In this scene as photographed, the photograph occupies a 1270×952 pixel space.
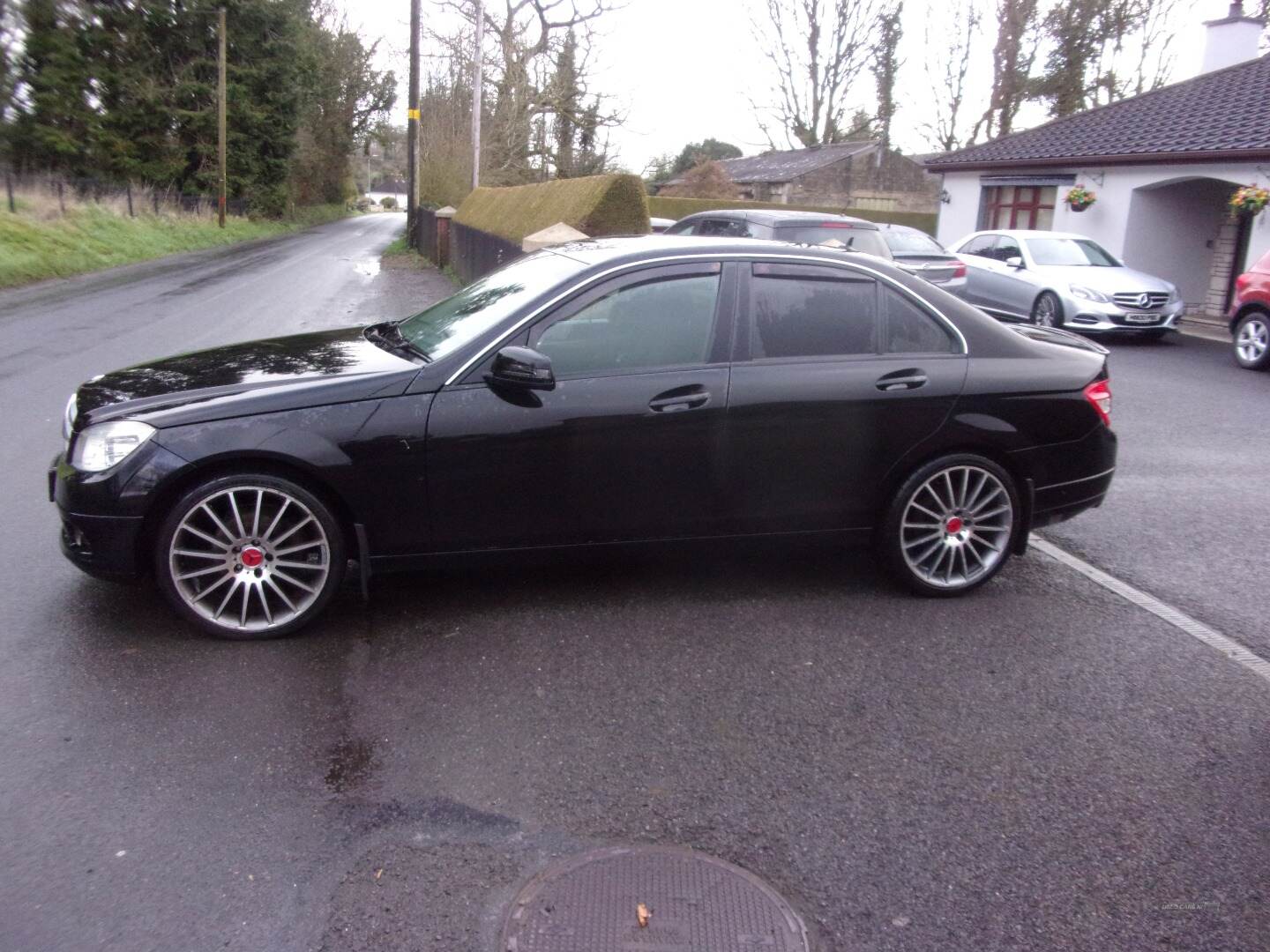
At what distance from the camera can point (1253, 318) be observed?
45.0ft

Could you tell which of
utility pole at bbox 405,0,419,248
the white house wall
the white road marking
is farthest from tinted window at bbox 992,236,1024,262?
utility pole at bbox 405,0,419,248

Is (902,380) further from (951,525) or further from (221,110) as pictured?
(221,110)

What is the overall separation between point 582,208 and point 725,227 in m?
1.83

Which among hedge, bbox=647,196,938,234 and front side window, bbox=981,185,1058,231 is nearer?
front side window, bbox=981,185,1058,231

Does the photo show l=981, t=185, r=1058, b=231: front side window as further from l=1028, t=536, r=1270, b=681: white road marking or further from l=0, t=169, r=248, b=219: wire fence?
l=0, t=169, r=248, b=219: wire fence

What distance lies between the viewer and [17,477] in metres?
6.70

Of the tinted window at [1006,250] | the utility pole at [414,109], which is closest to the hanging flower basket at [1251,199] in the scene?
the tinted window at [1006,250]

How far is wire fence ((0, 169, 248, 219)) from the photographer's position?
2579 centimetres

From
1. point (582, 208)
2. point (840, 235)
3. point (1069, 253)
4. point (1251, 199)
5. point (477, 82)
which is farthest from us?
point (477, 82)

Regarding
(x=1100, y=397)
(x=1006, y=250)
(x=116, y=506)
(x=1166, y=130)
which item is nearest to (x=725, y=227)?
(x=1006, y=250)

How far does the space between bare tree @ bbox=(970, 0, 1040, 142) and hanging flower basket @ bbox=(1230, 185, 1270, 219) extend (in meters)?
27.5

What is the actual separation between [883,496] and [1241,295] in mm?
11166

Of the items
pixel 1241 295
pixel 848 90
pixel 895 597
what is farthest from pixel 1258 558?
pixel 848 90

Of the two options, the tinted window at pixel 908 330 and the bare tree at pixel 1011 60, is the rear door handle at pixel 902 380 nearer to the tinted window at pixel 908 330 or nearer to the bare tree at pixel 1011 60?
the tinted window at pixel 908 330
